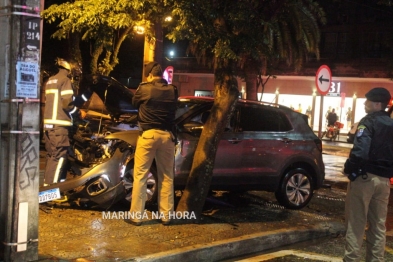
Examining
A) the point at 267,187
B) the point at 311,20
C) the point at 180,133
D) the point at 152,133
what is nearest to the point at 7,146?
the point at 152,133

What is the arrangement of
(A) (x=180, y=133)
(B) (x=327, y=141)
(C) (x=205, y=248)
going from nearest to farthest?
(C) (x=205, y=248)
(A) (x=180, y=133)
(B) (x=327, y=141)

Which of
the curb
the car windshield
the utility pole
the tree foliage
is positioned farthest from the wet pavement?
the car windshield

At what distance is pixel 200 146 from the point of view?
7.12 metres

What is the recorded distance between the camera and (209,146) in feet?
23.2

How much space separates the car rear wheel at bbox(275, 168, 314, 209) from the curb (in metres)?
1.18

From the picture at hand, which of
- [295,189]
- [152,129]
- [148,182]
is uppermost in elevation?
[152,129]

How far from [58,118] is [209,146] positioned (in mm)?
2031

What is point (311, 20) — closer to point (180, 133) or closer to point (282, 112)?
point (282, 112)

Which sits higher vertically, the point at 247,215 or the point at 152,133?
the point at 152,133

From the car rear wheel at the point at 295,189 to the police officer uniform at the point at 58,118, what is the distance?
144 inches

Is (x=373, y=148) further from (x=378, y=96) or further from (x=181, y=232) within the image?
(x=181, y=232)

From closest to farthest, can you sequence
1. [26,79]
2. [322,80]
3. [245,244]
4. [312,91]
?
[26,79]
[245,244]
[322,80]
[312,91]

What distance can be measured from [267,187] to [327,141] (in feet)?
78.2

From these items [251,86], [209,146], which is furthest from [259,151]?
[251,86]
